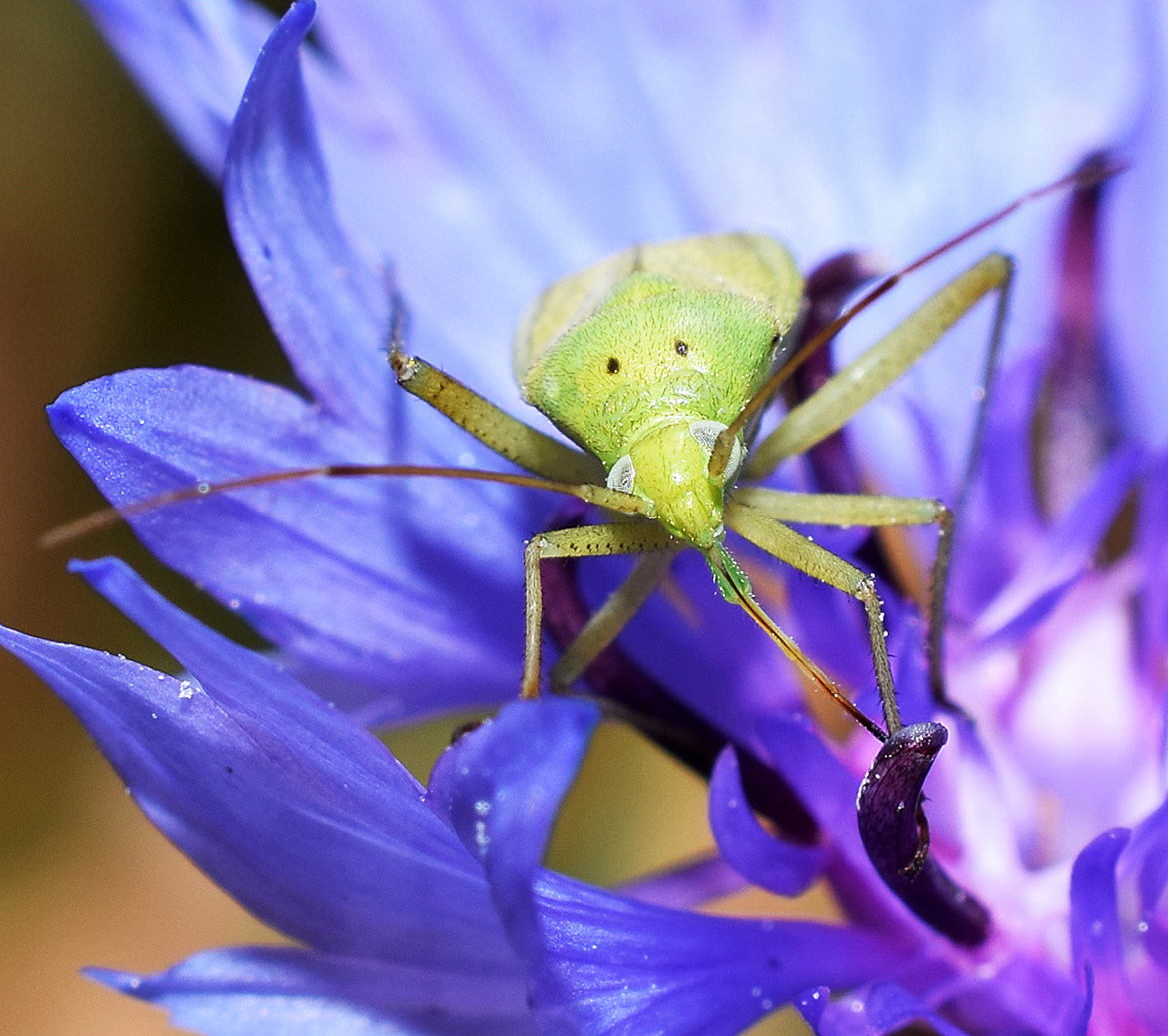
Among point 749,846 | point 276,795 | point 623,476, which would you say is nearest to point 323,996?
point 276,795

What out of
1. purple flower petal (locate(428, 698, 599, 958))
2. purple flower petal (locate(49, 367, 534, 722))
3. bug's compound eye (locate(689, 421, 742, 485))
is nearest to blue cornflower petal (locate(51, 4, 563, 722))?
purple flower petal (locate(49, 367, 534, 722))

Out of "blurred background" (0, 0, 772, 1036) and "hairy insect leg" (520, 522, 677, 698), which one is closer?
"hairy insect leg" (520, 522, 677, 698)

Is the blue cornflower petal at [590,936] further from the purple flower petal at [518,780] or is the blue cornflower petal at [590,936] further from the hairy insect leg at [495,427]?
the hairy insect leg at [495,427]

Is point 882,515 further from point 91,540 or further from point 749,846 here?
point 91,540

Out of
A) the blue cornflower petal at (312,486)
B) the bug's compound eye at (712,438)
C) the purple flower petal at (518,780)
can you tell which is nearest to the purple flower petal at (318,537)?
the blue cornflower petal at (312,486)

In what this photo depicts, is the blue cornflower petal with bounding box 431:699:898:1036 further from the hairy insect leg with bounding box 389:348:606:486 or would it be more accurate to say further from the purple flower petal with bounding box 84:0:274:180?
the purple flower petal with bounding box 84:0:274:180

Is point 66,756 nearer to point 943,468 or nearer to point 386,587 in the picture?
point 386,587
